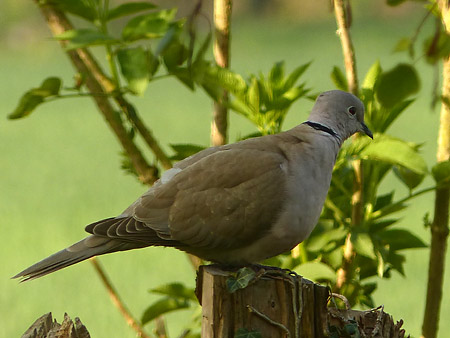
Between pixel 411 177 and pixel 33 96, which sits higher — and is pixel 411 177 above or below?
below

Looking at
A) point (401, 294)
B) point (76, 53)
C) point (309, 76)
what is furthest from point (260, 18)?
point (76, 53)

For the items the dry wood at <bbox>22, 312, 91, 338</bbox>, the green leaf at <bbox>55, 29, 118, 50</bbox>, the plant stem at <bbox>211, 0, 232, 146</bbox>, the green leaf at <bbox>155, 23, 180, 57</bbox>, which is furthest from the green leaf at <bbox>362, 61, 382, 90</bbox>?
the green leaf at <bbox>155, 23, 180, 57</bbox>

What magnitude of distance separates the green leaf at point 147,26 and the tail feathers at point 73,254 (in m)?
0.59

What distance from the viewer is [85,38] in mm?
2182

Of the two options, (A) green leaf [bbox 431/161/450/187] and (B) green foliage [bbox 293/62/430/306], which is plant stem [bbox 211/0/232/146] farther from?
(A) green leaf [bbox 431/161/450/187]

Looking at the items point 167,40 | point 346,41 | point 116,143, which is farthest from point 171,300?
point 116,143

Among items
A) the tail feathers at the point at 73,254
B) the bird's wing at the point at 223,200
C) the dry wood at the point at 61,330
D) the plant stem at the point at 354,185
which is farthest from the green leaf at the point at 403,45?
the plant stem at the point at 354,185

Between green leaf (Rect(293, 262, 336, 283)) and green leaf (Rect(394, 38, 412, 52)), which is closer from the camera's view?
green leaf (Rect(394, 38, 412, 52))

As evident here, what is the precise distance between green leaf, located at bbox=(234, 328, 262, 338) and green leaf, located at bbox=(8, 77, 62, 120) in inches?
37.2

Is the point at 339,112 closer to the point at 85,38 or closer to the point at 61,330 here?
the point at 85,38

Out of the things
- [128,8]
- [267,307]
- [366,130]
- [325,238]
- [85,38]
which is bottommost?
[267,307]

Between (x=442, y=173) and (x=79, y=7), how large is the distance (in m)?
1.19

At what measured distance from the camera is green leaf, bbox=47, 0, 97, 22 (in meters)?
2.43

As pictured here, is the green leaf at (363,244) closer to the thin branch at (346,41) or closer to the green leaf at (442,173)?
the green leaf at (442,173)
